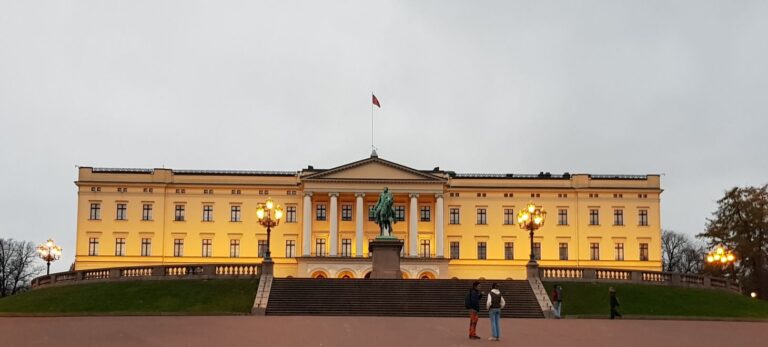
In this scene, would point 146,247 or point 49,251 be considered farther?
point 146,247

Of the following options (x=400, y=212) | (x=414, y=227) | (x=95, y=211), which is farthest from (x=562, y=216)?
(x=95, y=211)

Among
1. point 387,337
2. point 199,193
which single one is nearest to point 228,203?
point 199,193

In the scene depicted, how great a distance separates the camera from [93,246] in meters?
89.3

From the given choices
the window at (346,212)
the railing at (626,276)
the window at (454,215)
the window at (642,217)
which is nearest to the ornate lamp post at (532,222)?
the railing at (626,276)

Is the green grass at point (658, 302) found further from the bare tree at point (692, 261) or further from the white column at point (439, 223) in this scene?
the bare tree at point (692, 261)

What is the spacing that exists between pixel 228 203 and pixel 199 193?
3.07m

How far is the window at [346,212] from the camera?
301ft

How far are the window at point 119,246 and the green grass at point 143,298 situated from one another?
1545 inches

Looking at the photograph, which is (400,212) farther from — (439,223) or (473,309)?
(473,309)

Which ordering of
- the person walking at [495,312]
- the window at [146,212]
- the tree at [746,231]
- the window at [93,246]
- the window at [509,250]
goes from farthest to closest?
the window at [509,250], the window at [146,212], the window at [93,246], the tree at [746,231], the person walking at [495,312]

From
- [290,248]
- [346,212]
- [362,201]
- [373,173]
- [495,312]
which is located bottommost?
[495,312]

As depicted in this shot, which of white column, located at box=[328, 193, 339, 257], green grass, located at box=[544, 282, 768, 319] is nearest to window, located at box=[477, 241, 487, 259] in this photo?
white column, located at box=[328, 193, 339, 257]

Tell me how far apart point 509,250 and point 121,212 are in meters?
38.9

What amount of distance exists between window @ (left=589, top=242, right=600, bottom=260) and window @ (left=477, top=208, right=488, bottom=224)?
1095cm
